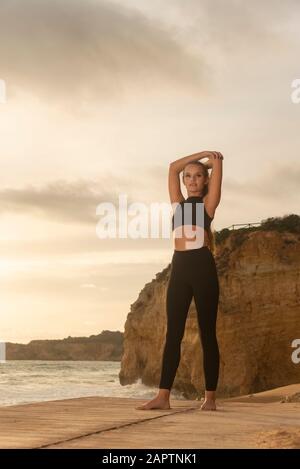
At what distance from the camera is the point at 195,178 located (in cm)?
780

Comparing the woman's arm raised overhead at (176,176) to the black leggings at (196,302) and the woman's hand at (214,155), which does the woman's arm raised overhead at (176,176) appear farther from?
the black leggings at (196,302)

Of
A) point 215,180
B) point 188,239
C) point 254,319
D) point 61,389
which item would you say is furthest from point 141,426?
point 61,389

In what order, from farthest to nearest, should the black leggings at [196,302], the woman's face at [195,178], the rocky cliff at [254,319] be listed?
1. the rocky cliff at [254,319]
2. the woman's face at [195,178]
3. the black leggings at [196,302]

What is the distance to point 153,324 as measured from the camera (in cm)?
5091

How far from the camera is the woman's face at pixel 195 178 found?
25.6ft

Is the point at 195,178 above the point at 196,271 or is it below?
above

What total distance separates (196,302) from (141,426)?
7.12 ft

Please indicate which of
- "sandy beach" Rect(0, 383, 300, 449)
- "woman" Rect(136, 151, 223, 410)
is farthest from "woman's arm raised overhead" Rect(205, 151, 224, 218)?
"sandy beach" Rect(0, 383, 300, 449)

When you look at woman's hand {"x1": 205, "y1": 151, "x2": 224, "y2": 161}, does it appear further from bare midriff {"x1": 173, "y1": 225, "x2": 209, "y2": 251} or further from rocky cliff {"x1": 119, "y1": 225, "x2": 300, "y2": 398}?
rocky cliff {"x1": 119, "y1": 225, "x2": 300, "y2": 398}

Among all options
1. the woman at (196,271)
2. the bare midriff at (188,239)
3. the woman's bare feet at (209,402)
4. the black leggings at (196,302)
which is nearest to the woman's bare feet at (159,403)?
the woman at (196,271)

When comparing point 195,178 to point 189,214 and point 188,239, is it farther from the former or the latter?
point 188,239

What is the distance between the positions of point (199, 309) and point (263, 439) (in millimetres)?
3112
